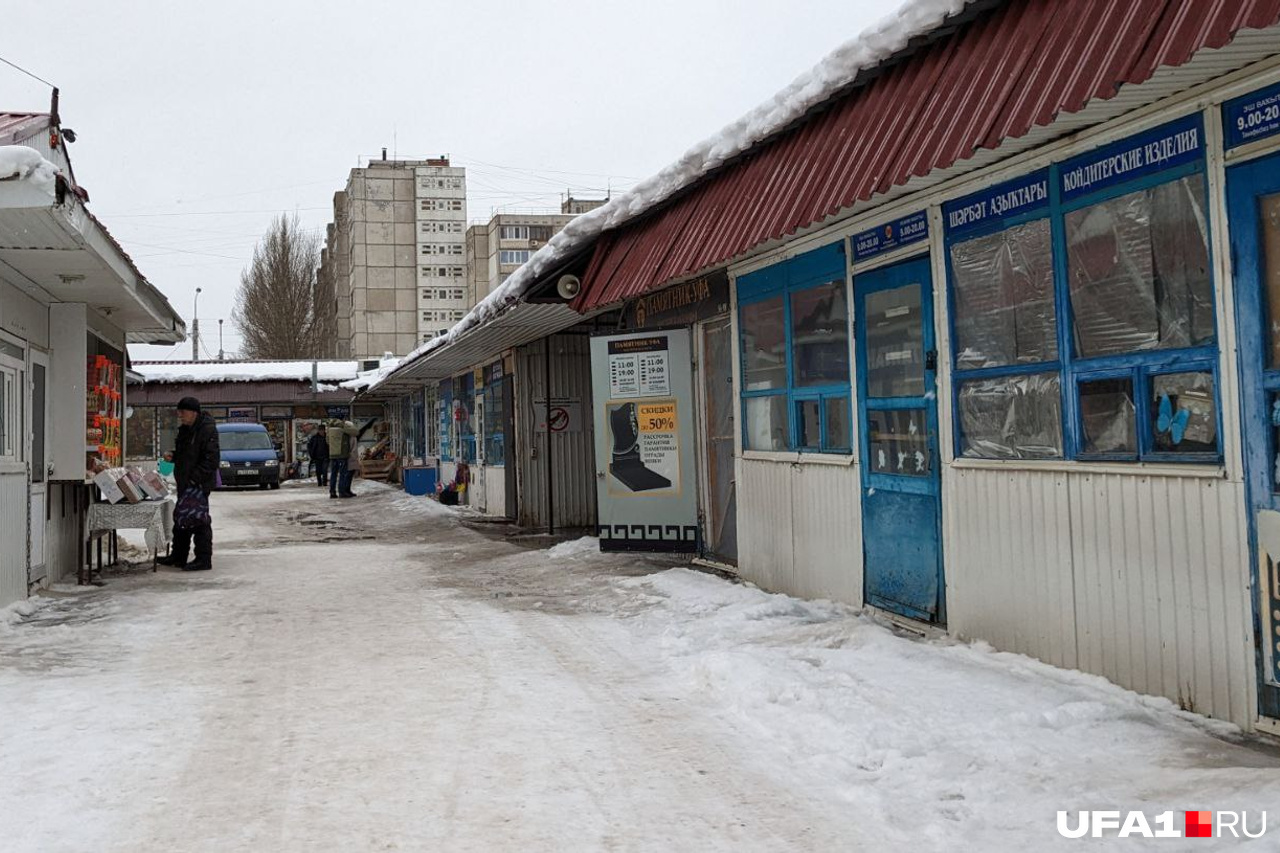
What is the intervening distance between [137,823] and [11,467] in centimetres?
602

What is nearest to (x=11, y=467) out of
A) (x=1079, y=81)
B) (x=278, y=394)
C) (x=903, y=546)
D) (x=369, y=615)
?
(x=369, y=615)

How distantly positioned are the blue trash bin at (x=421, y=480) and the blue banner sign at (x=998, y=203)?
1965 centimetres

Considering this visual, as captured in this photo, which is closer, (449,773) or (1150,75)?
(1150,75)

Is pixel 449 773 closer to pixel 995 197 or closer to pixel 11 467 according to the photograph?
pixel 995 197

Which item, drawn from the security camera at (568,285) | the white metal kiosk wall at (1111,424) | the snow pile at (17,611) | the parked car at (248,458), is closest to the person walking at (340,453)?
the parked car at (248,458)

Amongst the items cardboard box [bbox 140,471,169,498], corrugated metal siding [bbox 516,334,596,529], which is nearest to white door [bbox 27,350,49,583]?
cardboard box [bbox 140,471,169,498]

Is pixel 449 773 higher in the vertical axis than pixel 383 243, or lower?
lower

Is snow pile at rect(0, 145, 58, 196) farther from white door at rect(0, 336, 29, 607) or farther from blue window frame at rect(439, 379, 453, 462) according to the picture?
blue window frame at rect(439, 379, 453, 462)

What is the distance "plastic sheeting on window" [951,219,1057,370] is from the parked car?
89.6ft

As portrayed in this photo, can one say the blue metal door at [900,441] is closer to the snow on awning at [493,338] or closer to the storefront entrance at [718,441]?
the storefront entrance at [718,441]

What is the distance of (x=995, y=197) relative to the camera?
5.67 meters

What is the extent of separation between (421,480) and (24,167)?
61.5 ft

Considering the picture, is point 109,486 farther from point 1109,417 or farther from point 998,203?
point 1109,417

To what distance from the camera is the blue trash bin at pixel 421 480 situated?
24.5m
